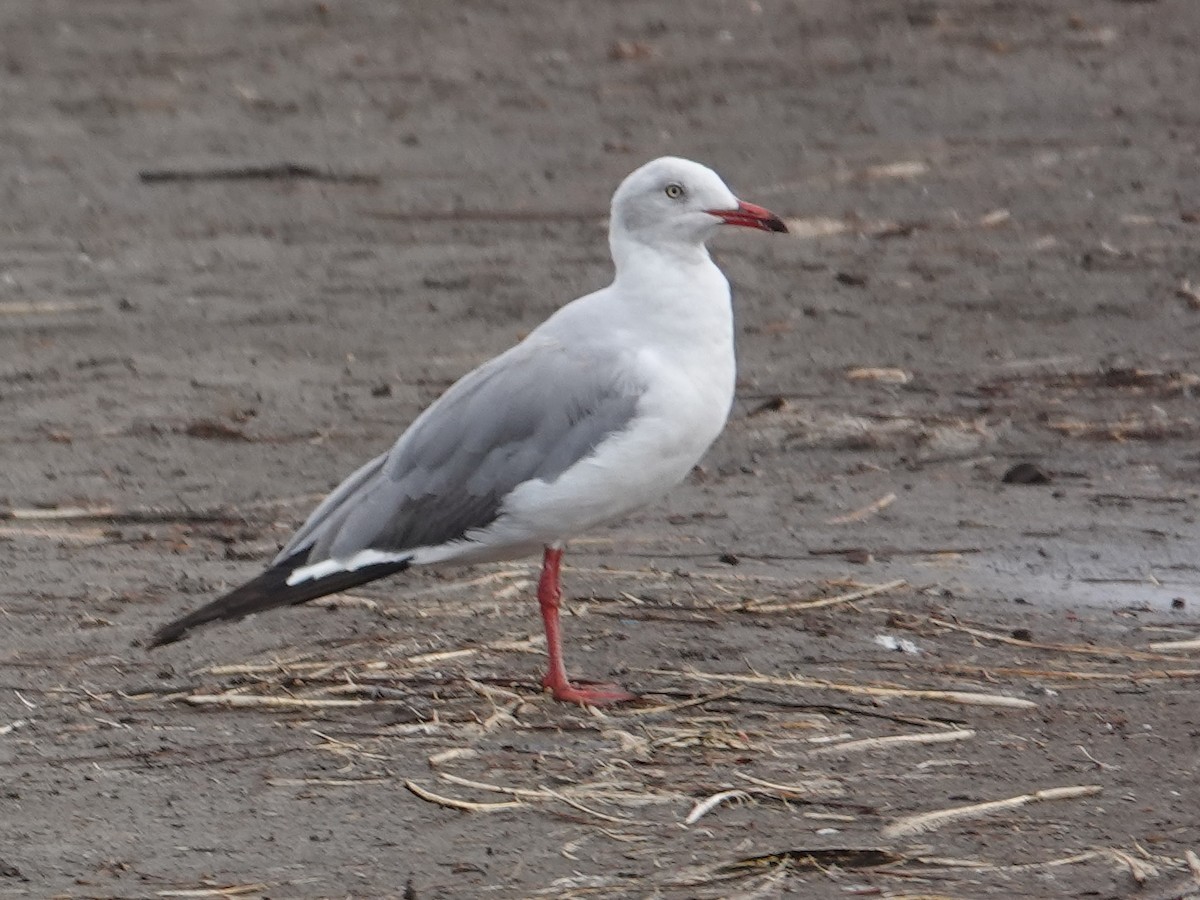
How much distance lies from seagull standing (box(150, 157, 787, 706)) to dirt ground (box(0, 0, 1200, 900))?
0.29m

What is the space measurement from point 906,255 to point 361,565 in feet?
19.3

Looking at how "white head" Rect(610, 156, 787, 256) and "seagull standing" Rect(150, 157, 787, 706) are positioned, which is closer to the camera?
"seagull standing" Rect(150, 157, 787, 706)

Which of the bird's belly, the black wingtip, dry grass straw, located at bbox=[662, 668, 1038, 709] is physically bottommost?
dry grass straw, located at bbox=[662, 668, 1038, 709]

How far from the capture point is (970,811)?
17.2 ft

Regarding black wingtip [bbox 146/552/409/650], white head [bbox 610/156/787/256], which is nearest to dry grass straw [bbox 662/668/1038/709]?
black wingtip [bbox 146/552/409/650]

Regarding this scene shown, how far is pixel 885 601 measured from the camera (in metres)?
6.98

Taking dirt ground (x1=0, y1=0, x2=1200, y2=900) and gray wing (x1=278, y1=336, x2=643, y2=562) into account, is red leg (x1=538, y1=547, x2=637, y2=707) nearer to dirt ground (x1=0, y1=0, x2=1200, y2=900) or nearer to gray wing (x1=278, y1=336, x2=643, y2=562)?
dirt ground (x1=0, y1=0, x2=1200, y2=900)

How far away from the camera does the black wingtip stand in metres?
6.02

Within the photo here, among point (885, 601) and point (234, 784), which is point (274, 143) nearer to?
point (885, 601)

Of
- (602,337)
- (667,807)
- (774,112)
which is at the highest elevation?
(774,112)

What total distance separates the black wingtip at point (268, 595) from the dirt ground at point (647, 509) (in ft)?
0.65

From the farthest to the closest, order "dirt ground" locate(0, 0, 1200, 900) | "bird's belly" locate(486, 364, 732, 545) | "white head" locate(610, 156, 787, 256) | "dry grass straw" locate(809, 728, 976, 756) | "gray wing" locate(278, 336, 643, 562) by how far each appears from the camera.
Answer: "white head" locate(610, 156, 787, 256), "gray wing" locate(278, 336, 643, 562), "bird's belly" locate(486, 364, 732, 545), "dry grass straw" locate(809, 728, 976, 756), "dirt ground" locate(0, 0, 1200, 900)

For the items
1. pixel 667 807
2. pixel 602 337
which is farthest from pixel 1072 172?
pixel 667 807

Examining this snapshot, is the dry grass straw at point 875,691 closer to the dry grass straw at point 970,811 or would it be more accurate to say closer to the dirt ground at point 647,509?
the dirt ground at point 647,509
